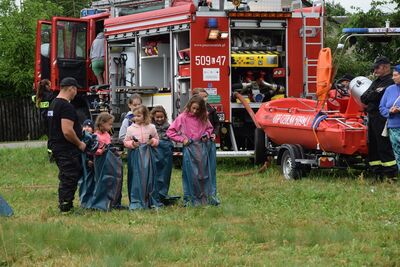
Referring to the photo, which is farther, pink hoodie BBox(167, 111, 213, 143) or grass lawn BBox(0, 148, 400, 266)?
pink hoodie BBox(167, 111, 213, 143)

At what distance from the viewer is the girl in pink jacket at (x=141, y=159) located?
35.1ft

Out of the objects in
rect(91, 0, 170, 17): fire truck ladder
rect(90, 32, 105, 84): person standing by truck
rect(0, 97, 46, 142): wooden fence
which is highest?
rect(91, 0, 170, 17): fire truck ladder

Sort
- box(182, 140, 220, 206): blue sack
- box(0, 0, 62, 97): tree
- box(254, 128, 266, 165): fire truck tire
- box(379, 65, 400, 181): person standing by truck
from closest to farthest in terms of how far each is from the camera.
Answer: box(182, 140, 220, 206): blue sack < box(379, 65, 400, 181): person standing by truck < box(254, 128, 266, 165): fire truck tire < box(0, 0, 62, 97): tree

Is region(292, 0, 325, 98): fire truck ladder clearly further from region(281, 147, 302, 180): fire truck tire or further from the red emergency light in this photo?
region(281, 147, 302, 180): fire truck tire

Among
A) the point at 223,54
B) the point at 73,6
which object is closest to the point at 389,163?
the point at 223,54

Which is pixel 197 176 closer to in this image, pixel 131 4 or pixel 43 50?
Answer: pixel 131 4

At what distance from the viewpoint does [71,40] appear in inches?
764

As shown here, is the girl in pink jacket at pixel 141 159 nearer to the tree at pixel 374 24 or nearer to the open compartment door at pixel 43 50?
the open compartment door at pixel 43 50

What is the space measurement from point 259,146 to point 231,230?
6.41 meters

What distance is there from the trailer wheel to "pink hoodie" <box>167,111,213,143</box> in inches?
122

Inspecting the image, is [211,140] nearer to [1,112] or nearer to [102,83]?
[102,83]

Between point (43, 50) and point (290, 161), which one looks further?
point (43, 50)

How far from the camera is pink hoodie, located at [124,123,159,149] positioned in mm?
10704

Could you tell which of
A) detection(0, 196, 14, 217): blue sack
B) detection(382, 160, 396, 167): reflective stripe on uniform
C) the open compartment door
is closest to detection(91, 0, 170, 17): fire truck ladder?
the open compartment door
